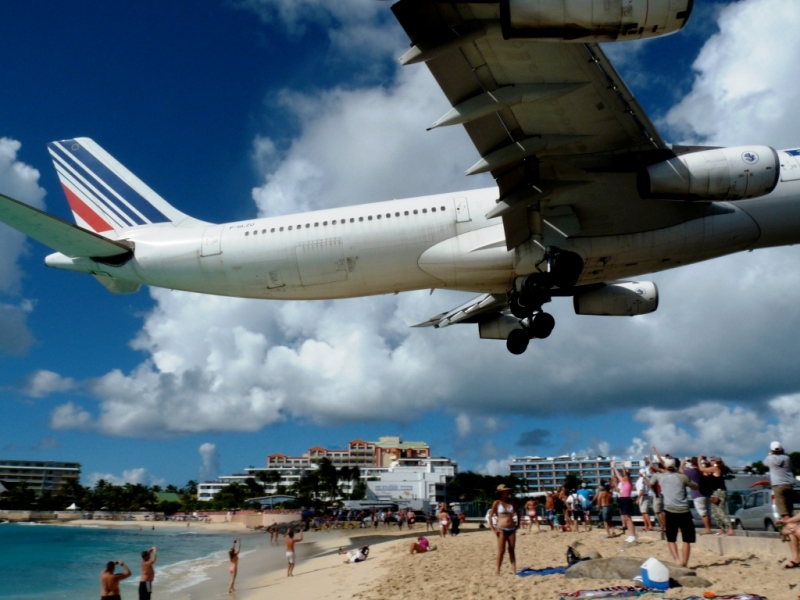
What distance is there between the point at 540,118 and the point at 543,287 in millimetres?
4416

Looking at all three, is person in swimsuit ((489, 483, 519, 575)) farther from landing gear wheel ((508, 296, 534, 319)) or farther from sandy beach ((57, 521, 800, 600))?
landing gear wheel ((508, 296, 534, 319))

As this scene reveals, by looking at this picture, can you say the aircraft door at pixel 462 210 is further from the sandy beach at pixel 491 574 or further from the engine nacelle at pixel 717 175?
the sandy beach at pixel 491 574

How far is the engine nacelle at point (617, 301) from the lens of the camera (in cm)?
1969

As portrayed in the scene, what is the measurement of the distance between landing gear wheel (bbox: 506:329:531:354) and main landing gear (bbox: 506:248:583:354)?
1582mm

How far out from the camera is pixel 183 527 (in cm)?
14338

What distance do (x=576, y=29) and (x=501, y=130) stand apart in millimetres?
4388

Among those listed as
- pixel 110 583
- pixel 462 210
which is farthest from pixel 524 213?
pixel 110 583

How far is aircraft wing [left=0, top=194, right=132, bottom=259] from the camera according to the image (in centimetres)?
1666

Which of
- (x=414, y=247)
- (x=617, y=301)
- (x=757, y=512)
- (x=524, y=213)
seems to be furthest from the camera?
(x=617, y=301)

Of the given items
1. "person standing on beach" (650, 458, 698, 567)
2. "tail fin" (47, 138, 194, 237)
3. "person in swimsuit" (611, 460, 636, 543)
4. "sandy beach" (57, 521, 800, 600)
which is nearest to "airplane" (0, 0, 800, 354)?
"tail fin" (47, 138, 194, 237)

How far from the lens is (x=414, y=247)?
17172 mm

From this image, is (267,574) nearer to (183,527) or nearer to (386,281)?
(386,281)

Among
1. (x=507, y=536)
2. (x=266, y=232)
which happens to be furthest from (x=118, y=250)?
(x=507, y=536)

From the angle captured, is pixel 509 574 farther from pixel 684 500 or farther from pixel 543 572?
pixel 684 500
